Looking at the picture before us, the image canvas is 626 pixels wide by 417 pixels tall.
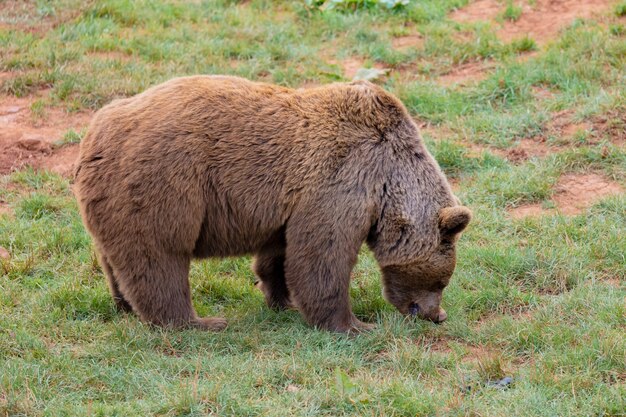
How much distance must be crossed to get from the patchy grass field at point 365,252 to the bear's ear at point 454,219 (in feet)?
2.37

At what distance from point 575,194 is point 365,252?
87.5 inches

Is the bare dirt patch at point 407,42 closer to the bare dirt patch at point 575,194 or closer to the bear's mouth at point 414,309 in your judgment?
the bare dirt patch at point 575,194

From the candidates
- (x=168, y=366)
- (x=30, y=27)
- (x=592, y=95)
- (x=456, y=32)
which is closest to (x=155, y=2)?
(x=30, y=27)

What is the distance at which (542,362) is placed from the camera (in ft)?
21.5

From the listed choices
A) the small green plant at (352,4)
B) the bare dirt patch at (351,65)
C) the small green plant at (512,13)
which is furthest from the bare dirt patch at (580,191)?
the small green plant at (352,4)

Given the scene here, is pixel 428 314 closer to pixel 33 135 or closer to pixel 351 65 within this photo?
pixel 33 135

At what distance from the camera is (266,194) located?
720cm

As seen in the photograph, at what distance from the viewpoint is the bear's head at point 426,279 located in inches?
292

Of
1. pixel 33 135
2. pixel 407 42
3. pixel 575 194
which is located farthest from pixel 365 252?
pixel 407 42

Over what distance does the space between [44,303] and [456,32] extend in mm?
6873

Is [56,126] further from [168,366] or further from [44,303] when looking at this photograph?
[168,366]

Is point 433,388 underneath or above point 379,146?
underneath

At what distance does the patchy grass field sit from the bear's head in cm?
18

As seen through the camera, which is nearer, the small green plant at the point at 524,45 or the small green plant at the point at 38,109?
the small green plant at the point at 38,109
